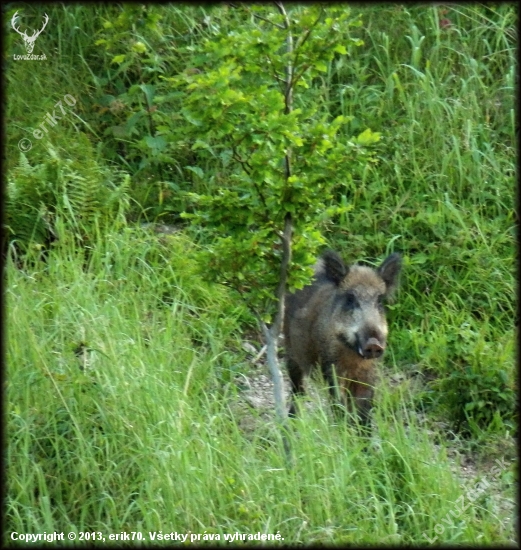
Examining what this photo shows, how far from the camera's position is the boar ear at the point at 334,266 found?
6602 millimetres

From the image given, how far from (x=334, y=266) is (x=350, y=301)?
0.27 metres

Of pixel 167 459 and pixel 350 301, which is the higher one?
pixel 350 301

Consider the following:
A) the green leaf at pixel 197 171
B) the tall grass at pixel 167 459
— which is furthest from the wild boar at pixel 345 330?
the green leaf at pixel 197 171

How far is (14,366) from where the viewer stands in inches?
217

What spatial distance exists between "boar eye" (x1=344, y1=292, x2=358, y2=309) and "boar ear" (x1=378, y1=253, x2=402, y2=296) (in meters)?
0.24

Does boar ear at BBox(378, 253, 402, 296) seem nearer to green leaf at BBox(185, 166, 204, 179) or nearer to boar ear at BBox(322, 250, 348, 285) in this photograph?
boar ear at BBox(322, 250, 348, 285)

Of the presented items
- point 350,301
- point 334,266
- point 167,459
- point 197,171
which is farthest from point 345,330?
point 197,171

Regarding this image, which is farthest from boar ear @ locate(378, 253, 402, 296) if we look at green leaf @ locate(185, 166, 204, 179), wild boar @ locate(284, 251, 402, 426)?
green leaf @ locate(185, 166, 204, 179)

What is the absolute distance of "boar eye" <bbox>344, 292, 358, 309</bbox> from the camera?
6.48 m

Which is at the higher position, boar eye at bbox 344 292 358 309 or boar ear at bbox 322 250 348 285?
boar ear at bbox 322 250 348 285

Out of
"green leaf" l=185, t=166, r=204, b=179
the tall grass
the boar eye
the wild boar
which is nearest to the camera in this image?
the tall grass

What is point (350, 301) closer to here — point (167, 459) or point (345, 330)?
point (345, 330)

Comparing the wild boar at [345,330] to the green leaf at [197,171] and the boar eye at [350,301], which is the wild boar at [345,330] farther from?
the green leaf at [197,171]

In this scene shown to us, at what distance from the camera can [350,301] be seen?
6516mm
